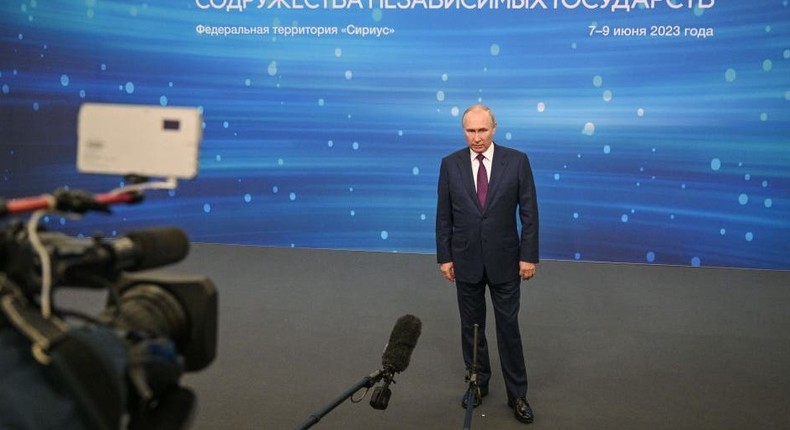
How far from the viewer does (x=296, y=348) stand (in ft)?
13.1

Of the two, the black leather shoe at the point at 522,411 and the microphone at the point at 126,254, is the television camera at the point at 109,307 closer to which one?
the microphone at the point at 126,254

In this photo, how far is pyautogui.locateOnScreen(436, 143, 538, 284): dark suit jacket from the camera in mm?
→ 3164

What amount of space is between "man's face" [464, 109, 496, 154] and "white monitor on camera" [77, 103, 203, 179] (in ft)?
6.71

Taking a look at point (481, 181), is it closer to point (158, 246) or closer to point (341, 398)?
point (341, 398)

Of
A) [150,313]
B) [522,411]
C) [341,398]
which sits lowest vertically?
[522,411]

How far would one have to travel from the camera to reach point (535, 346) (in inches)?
161

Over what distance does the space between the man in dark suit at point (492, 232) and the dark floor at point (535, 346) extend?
0.31 m

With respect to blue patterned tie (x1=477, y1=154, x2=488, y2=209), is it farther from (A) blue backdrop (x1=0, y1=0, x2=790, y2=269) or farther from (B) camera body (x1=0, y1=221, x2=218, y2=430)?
(A) blue backdrop (x1=0, y1=0, x2=790, y2=269)

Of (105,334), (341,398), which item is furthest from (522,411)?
(105,334)

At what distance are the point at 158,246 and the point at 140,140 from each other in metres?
0.17

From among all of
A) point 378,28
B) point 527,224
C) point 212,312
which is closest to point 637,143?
point 378,28

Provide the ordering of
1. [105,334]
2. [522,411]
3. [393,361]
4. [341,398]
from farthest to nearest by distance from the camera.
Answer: [522,411] < [393,361] < [341,398] < [105,334]

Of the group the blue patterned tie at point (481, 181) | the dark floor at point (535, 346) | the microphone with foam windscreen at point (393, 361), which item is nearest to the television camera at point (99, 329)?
the microphone with foam windscreen at point (393, 361)

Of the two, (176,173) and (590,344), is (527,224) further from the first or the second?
(176,173)
